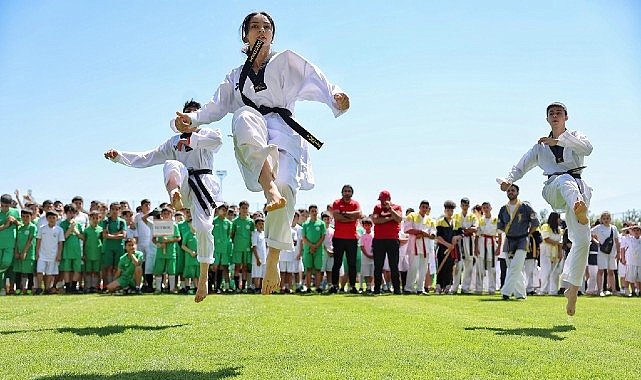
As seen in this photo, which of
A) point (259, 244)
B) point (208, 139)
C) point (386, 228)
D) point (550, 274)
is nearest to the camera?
point (208, 139)

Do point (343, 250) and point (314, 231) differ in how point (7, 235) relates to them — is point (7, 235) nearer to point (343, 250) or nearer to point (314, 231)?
point (314, 231)

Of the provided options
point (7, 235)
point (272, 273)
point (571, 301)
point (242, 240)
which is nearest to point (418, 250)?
point (242, 240)

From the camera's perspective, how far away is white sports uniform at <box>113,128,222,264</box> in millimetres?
9445

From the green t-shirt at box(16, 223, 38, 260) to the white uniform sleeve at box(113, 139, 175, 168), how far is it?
9.29m

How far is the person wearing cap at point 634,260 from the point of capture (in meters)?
19.7

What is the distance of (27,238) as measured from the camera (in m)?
17.5

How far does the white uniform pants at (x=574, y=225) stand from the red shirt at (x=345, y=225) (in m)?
8.37

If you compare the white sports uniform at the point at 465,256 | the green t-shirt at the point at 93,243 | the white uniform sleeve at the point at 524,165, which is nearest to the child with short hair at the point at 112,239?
the green t-shirt at the point at 93,243

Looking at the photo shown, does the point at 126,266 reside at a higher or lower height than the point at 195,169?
lower

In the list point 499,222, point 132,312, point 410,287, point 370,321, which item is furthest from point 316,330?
point 410,287

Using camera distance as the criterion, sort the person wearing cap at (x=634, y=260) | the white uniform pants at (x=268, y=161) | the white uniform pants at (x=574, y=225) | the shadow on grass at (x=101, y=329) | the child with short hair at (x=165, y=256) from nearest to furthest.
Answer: the white uniform pants at (x=268, y=161) → the shadow on grass at (x=101, y=329) → the white uniform pants at (x=574, y=225) → the child with short hair at (x=165, y=256) → the person wearing cap at (x=634, y=260)

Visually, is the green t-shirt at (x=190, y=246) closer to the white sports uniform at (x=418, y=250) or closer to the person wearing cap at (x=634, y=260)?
the white sports uniform at (x=418, y=250)

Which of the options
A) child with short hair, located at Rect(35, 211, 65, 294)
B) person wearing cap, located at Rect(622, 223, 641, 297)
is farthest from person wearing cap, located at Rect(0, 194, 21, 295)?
person wearing cap, located at Rect(622, 223, 641, 297)

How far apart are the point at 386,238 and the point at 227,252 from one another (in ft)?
14.3
